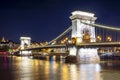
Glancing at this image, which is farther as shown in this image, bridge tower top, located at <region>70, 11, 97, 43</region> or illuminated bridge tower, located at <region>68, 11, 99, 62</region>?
bridge tower top, located at <region>70, 11, 97, 43</region>

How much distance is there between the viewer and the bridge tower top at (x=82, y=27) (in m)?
46.5

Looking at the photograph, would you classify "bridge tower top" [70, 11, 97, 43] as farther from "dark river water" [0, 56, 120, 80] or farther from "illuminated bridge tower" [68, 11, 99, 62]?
"dark river water" [0, 56, 120, 80]

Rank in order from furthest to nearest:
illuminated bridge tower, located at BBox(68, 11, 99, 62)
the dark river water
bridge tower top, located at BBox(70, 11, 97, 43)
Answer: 1. bridge tower top, located at BBox(70, 11, 97, 43)
2. illuminated bridge tower, located at BBox(68, 11, 99, 62)
3. the dark river water

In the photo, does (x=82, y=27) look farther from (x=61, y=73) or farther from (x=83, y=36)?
(x=61, y=73)

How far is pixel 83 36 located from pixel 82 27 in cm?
154

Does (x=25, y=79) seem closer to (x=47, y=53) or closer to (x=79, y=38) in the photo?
(x=79, y=38)

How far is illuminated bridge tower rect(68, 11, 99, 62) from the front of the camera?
146 ft

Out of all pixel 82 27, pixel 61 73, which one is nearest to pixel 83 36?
pixel 82 27

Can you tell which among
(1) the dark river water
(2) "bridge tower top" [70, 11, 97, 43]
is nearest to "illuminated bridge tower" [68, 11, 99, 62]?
(2) "bridge tower top" [70, 11, 97, 43]

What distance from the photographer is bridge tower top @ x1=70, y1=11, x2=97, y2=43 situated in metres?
46.5

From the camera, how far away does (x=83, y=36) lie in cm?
4794

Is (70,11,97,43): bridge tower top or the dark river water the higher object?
(70,11,97,43): bridge tower top

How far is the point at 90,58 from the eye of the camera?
4519 centimetres

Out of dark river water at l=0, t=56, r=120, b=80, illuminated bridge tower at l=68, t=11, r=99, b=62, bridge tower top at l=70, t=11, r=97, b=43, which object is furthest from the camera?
bridge tower top at l=70, t=11, r=97, b=43
